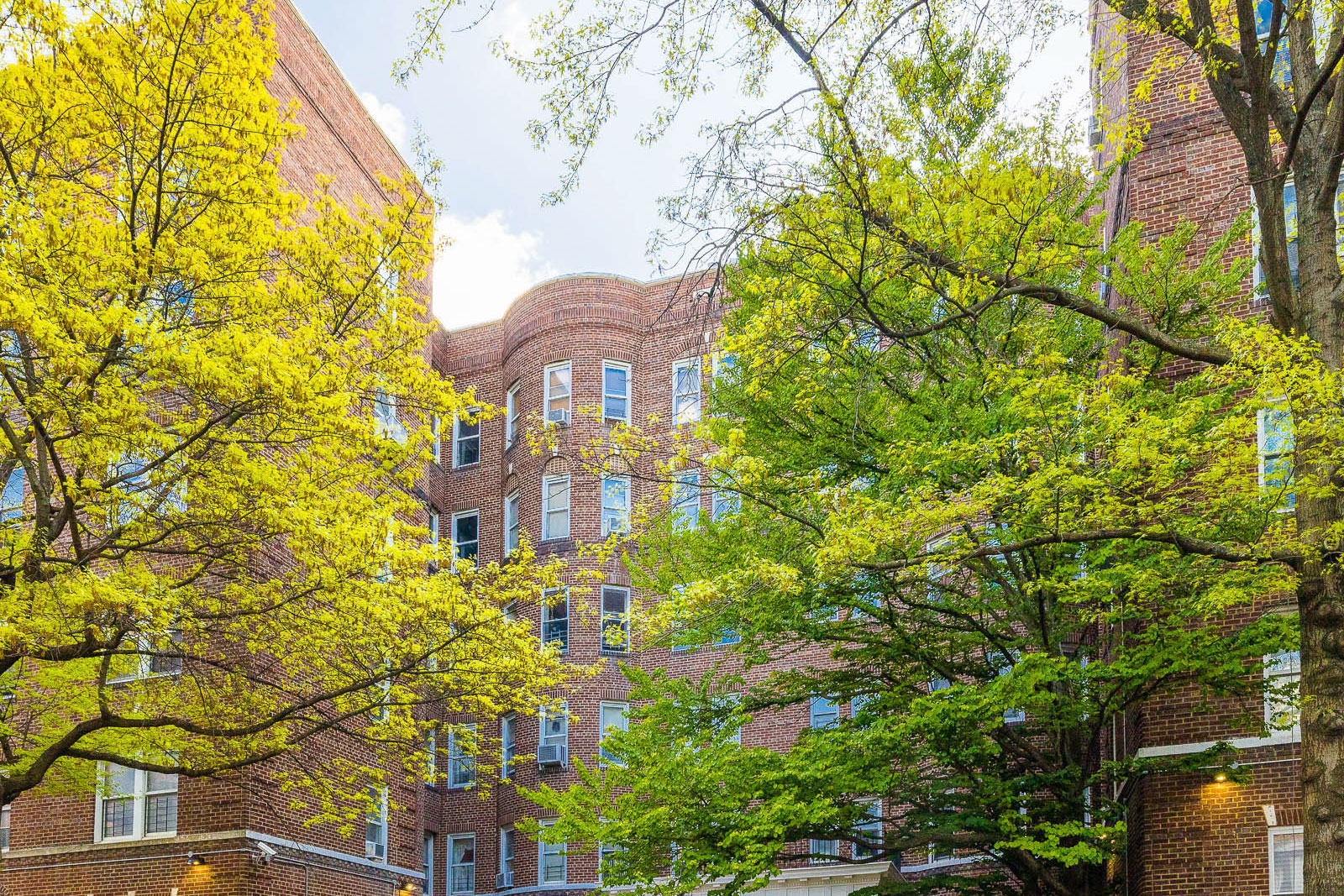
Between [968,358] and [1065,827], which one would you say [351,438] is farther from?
[1065,827]

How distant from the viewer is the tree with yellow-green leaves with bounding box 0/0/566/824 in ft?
38.7

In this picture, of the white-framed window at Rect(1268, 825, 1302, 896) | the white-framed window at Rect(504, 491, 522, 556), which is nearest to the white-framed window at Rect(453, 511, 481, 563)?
the white-framed window at Rect(504, 491, 522, 556)

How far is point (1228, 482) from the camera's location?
402 inches

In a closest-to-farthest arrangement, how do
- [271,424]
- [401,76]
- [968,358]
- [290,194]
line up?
[401,76]
[271,424]
[290,194]
[968,358]

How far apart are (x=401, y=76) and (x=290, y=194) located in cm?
435

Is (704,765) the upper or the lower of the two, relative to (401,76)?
lower

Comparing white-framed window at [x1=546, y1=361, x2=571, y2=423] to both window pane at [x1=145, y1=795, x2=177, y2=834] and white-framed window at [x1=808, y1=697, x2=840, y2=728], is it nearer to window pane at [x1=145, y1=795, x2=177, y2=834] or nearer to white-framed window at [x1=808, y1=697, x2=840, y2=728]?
white-framed window at [x1=808, y1=697, x2=840, y2=728]

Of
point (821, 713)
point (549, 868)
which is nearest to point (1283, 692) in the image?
point (821, 713)

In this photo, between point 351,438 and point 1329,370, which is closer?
point 1329,370

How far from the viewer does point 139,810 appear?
2058cm

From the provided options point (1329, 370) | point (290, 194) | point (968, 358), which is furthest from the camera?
point (968, 358)

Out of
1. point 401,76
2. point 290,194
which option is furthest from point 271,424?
point 401,76

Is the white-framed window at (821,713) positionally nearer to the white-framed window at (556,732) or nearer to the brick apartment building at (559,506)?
the brick apartment building at (559,506)

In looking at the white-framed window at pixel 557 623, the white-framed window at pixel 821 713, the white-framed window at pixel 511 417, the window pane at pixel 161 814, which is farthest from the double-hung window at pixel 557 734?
the window pane at pixel 161 814
